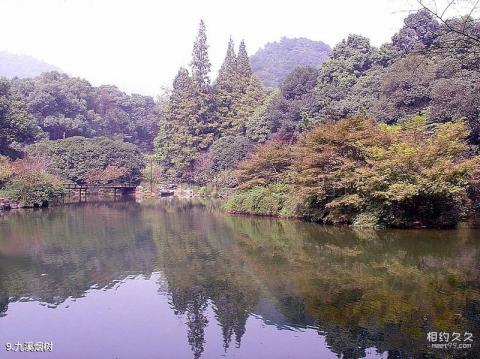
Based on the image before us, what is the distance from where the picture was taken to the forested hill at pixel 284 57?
96812mm

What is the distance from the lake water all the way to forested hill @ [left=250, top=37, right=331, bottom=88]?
79211mm

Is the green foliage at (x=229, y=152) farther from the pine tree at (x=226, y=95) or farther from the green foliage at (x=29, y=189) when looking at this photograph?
the green foliage at (x=29, y=189)

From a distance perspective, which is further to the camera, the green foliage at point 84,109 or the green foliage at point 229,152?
the green foliage at point 84,109

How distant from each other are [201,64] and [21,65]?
149m

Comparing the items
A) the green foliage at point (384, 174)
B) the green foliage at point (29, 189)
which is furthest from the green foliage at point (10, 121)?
the green foliage at point (384, 174)

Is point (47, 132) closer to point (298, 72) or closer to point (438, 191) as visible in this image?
point (298, 72)

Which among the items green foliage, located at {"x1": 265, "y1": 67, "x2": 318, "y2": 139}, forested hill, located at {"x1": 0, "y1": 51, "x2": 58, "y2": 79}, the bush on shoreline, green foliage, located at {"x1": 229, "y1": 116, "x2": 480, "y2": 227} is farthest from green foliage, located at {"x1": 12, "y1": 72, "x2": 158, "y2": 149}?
forested hill, located at {"x1": 0, "y1": 51, "x2": 58, "y2": 79}

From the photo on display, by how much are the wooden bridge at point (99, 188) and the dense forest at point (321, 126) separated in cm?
160

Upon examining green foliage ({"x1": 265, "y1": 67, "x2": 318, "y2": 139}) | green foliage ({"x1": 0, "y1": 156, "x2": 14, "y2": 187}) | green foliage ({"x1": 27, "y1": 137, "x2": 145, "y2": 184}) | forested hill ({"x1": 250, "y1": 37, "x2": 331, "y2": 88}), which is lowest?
green foliage ({"x1": 0, "y1": 156, "x2": 14, "y2": 187})

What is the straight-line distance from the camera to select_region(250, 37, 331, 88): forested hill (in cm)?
9681

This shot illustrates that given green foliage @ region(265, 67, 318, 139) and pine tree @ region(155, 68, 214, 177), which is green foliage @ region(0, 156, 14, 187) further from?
green foliage @ region(265, 67, 318, 139)

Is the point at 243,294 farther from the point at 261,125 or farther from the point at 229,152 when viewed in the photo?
the point at 261,125

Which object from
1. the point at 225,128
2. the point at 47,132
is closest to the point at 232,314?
the point at 225,128

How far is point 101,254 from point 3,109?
78.8 feet
